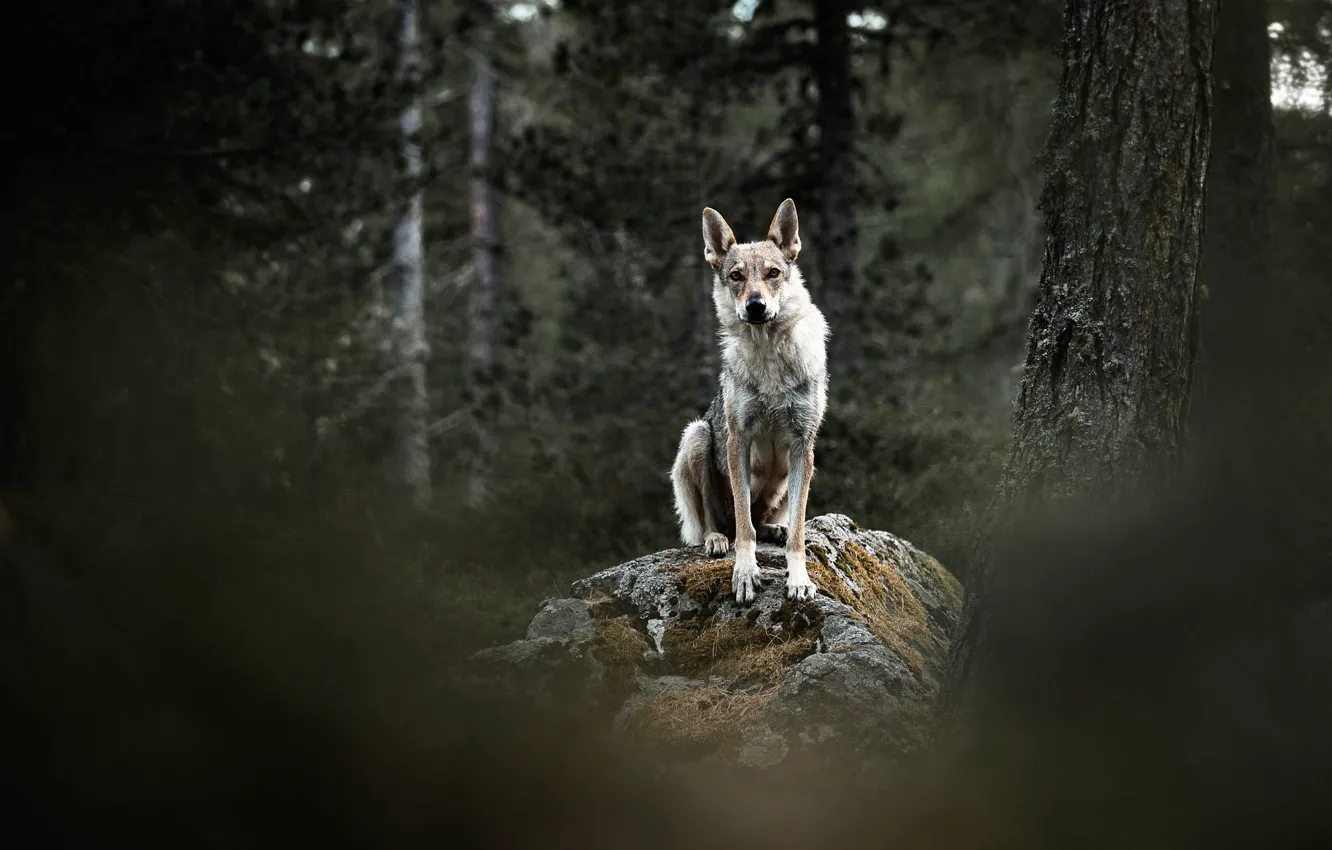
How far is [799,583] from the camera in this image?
5922 millimetres

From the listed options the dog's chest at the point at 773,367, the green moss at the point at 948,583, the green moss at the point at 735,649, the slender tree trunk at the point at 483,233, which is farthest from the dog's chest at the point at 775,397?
the slender tree trunk at the point at 483,233

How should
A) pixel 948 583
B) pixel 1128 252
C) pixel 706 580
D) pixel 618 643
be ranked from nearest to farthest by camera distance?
pixel 1128 252
pixel 618 643
pixel 706 580
pixel 948 583

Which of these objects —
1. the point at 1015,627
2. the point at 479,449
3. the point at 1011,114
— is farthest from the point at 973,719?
the point at 1011,114

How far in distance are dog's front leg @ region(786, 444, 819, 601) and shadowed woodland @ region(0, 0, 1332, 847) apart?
108 centimetres

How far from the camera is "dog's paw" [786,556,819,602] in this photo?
19.3ft

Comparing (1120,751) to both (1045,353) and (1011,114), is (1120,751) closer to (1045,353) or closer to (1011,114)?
(1045,353)

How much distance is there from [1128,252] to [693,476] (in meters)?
3.31

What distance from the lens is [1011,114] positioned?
75.0 ft

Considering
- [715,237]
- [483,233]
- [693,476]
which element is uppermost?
[483,233]

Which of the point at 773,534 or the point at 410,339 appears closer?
the point at 773,534

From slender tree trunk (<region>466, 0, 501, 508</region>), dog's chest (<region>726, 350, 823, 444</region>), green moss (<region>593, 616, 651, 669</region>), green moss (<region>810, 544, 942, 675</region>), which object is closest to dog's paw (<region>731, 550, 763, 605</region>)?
green moss (<region>810, 544, 942, 675</region>)

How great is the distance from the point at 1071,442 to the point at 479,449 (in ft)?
42.1

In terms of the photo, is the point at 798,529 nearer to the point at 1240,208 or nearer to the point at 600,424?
the point at 1240,208

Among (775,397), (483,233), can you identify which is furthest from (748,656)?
(483,233)
